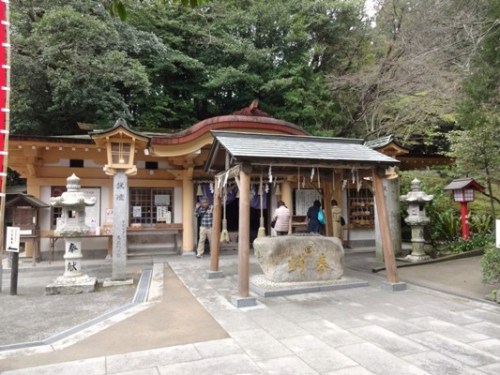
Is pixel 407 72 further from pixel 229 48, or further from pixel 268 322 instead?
pixel 268 322

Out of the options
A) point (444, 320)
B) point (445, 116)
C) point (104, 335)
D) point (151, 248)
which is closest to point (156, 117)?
point (151, 248)

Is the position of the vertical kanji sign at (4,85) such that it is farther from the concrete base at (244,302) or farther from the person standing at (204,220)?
the person standing at (204,220)

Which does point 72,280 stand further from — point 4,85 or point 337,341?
point 337,341

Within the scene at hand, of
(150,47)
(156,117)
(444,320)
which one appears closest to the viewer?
(444,320)

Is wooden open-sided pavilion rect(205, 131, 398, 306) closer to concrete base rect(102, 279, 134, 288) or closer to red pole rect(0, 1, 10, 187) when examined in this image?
concrete base rect(102, 279, 134, 288)

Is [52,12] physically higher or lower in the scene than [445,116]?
higher

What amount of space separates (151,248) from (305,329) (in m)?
8.59

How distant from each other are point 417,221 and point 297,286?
17.1 ft

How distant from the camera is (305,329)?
463cm

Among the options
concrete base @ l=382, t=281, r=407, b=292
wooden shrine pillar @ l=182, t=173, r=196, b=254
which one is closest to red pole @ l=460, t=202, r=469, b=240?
concrete base @ l=382, t=281, r=407, b=292

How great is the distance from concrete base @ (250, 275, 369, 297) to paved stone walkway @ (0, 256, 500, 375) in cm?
20

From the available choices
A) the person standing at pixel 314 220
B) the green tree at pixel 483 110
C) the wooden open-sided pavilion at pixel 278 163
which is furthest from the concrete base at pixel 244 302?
the green tree at pixel 483 110

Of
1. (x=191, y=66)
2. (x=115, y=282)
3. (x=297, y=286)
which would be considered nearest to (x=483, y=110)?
(x=297, y=286)

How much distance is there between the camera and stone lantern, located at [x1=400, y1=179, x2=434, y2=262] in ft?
32.3
